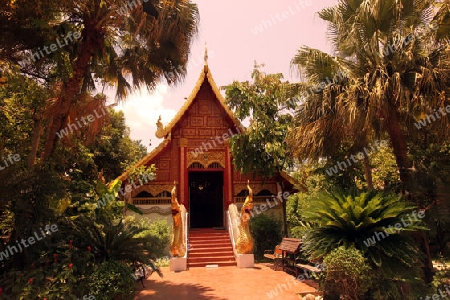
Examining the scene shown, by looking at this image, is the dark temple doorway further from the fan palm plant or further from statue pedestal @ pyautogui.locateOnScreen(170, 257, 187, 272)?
the fan palm plant

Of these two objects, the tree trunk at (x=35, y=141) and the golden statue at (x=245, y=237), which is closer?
the tree trunk at (x=35, y=141)

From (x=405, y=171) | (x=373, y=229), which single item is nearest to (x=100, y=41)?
(x=373, y=229)

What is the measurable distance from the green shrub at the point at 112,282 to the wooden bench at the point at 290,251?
4.19 meters

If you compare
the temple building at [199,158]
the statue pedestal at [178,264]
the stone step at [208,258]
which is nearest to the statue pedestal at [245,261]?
the stone step at [208,258]

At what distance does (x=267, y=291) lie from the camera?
6645mm

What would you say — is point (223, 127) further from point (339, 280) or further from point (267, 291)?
point (339, 280)

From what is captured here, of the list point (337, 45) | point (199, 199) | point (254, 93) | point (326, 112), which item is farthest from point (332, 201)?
point (199, 199)

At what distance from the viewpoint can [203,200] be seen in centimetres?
1733

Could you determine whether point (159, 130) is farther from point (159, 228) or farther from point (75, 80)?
point (75, 80)

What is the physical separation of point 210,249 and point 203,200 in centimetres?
639

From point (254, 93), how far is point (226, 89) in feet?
3.48

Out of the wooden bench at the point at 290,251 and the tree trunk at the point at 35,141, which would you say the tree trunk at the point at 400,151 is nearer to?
the wooden bench at the point at 290,251

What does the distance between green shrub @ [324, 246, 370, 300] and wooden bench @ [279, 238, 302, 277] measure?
264 centimetres

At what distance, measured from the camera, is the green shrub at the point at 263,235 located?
1255 cm
